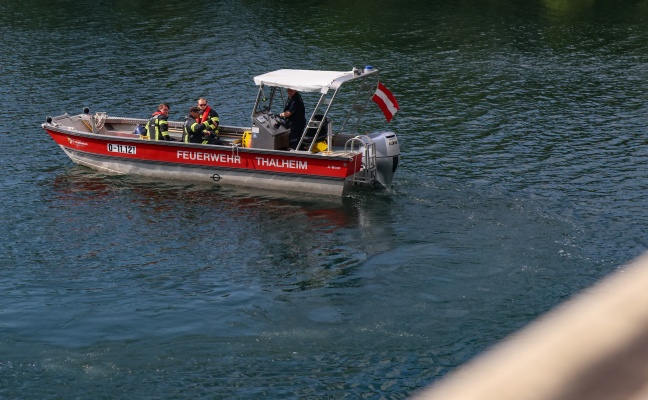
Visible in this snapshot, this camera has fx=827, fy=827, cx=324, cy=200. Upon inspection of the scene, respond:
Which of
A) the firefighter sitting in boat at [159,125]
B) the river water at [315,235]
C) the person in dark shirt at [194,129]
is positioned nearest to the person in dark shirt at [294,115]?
the river water at [315,235]

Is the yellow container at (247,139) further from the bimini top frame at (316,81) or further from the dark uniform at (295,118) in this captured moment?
the dark uniform at (295,118)

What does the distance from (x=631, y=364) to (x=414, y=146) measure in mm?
25067

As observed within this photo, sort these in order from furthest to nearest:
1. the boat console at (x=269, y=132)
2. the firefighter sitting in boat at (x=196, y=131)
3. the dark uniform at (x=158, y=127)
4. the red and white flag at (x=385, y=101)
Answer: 1. the dark uniform at (x=158, y=127)
2. the firefighter sitting in boat at (x=196, y=131)
3. the red and white flag at (x=385, y=101)
4. the boat console at (x=269, y=132)

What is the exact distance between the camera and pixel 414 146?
26.1 metres

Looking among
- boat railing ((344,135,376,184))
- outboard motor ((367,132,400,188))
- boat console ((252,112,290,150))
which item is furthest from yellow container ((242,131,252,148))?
outboard motor ((367,132,400,188))

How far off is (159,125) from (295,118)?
3.77 meters

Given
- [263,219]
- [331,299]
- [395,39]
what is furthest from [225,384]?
[395,39]

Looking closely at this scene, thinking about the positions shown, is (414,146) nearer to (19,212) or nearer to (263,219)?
(263,219)

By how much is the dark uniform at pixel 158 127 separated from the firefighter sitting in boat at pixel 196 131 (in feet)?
1.97

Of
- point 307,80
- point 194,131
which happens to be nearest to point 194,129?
point 194,131

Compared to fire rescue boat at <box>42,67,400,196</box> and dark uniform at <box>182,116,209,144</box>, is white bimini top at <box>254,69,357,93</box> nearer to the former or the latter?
fire rescue boat at <box>42,67,400,196</box>

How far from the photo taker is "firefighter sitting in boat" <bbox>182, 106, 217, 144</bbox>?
866 inches

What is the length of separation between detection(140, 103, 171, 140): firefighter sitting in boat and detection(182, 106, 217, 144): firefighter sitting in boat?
606 mm

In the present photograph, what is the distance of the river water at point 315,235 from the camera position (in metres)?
13.1
